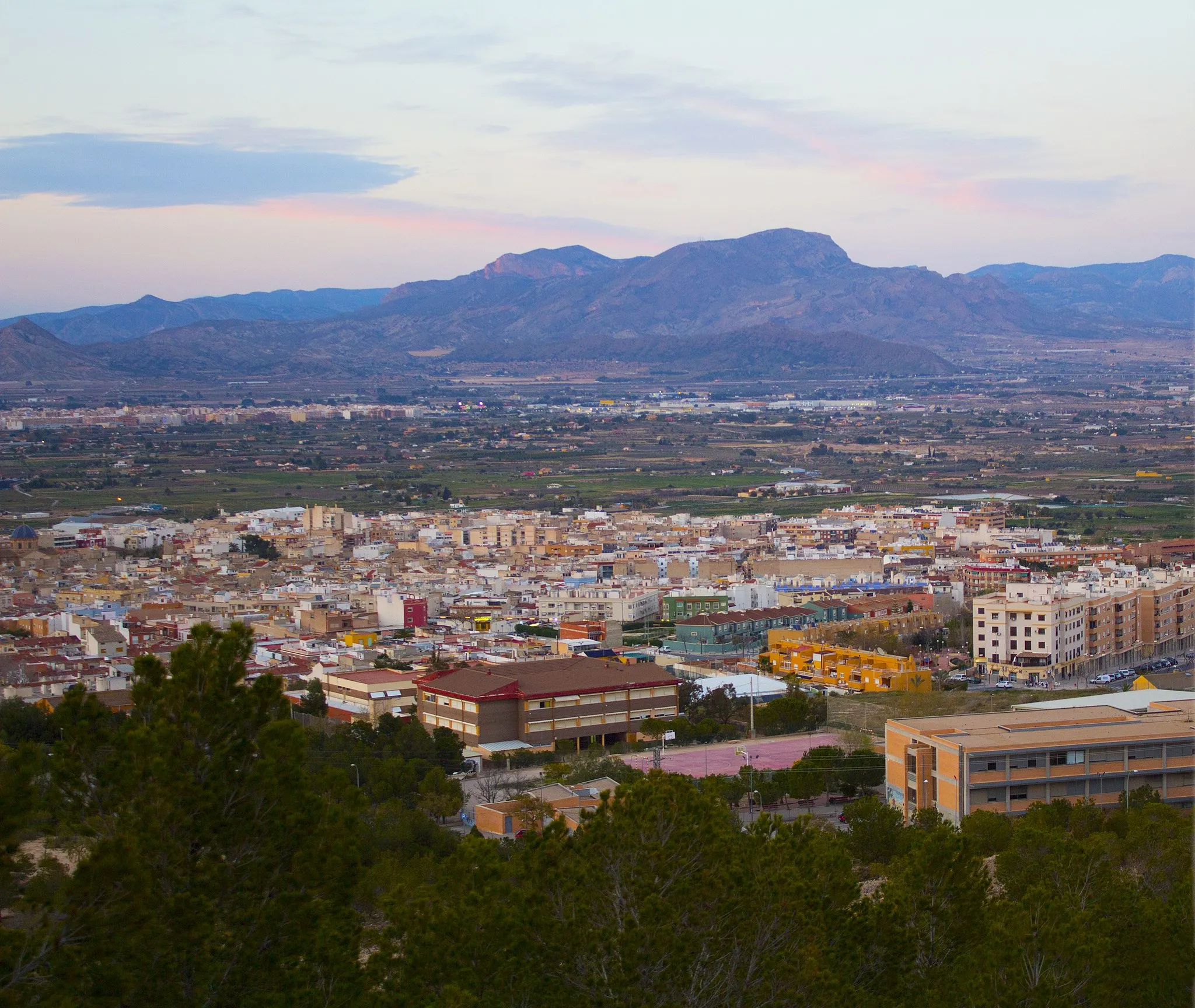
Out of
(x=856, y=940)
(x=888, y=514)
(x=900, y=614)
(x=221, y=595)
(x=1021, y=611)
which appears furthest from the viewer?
(x=888, y=514)

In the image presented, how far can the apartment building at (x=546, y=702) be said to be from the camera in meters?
20.5

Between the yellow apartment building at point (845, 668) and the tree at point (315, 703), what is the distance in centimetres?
742

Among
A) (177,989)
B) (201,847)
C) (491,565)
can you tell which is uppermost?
(201,847)

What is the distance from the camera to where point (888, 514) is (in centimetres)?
5012

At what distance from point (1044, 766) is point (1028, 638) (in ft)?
38.0

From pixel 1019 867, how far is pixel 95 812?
21.0ft

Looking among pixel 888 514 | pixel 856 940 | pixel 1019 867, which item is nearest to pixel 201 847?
pixel 856 940

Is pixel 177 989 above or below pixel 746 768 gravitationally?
above

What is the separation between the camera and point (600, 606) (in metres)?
32.3

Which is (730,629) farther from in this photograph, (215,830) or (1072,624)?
(215,830)

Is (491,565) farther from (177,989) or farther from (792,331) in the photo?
(792,331)

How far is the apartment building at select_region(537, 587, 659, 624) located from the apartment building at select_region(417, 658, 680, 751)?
374 inches

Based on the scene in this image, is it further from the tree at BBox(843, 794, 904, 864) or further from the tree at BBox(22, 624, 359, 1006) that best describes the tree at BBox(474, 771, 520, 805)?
the tree at BBox(22, 624, 359, 1006)

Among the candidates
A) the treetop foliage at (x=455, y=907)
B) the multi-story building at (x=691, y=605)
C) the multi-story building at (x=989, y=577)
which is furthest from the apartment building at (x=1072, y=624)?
the treetop foliage at (x=455, y=907)
